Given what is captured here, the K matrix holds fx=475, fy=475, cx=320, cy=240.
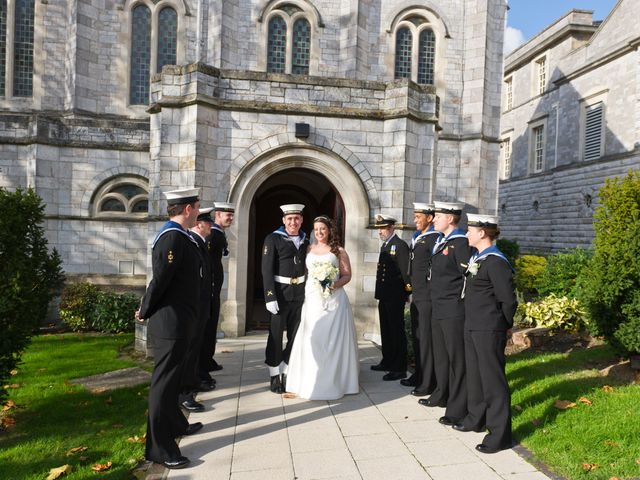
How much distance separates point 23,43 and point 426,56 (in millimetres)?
14681

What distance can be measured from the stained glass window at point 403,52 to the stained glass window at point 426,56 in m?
0.42

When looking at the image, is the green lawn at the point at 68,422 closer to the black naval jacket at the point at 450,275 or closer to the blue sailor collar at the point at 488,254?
the black naval jacket at the point at 450,275

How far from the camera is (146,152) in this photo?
14.2m

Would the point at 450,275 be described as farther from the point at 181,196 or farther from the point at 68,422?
the point at 68,422

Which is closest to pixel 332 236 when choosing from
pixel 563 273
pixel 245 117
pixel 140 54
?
pixel 245 117

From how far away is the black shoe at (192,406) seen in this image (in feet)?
18.0

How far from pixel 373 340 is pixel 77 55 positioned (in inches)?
559

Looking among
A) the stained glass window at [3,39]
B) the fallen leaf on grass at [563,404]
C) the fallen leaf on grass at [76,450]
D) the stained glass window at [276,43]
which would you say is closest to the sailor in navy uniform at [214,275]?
the fallen leaf on grass at [76,450]

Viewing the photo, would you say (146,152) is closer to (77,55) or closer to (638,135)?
(77,55)

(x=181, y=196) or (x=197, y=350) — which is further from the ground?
(x=181, y=196)

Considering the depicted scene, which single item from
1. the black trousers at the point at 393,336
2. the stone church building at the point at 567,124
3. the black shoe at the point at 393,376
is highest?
the stone church building at the point at 567,124

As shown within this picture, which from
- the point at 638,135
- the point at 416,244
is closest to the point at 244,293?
the point at 416,244

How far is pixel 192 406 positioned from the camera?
5.51m

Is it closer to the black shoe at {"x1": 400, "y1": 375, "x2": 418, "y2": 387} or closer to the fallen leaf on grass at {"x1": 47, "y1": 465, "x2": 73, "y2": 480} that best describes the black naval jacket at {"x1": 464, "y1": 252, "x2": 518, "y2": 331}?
the black shoe at {"x1": 400, "y1": 375, "x2": 418, "y2": 387}
